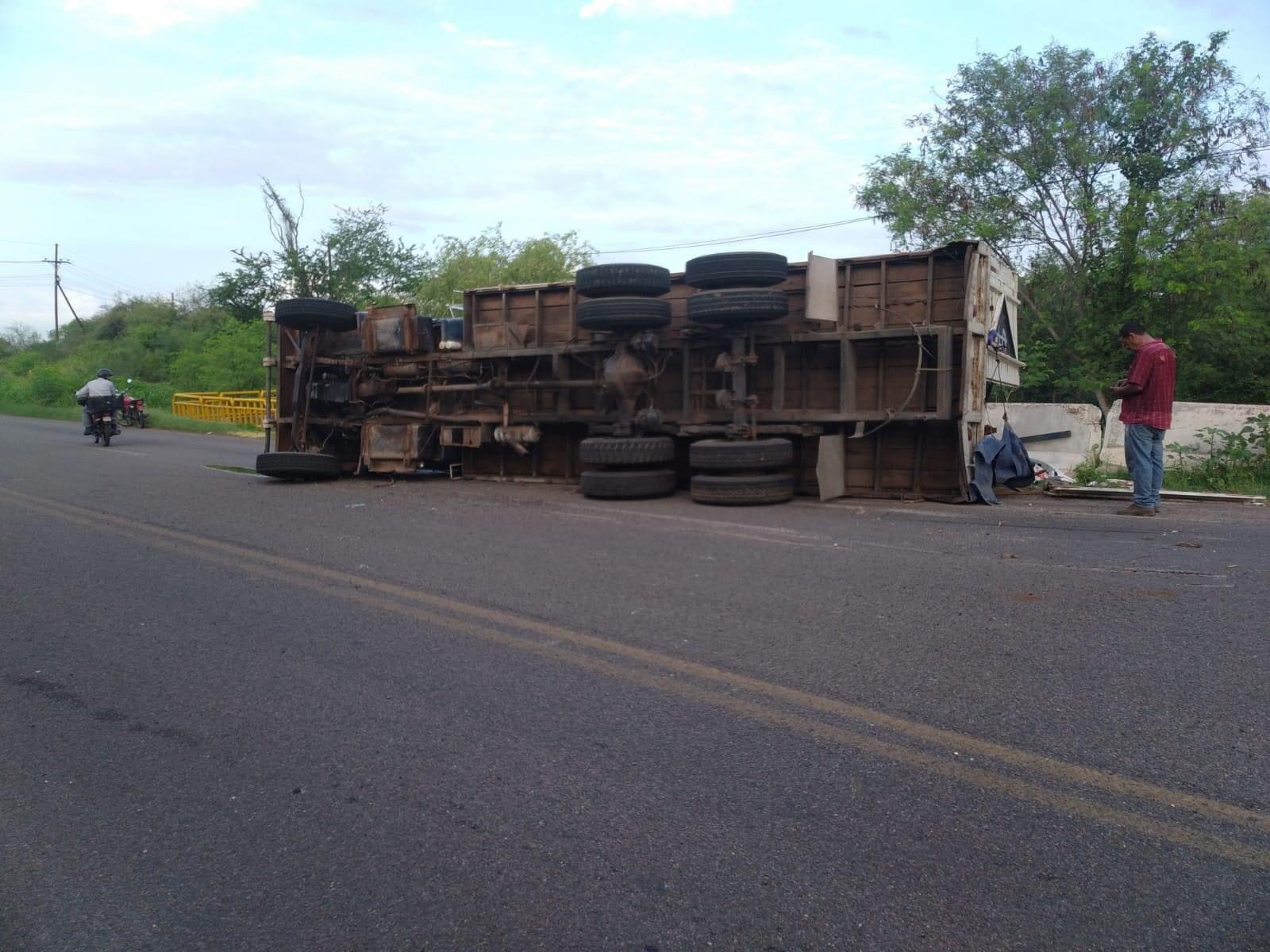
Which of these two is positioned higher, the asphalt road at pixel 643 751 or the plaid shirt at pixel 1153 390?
the plaid shirt at pixel 1153 390

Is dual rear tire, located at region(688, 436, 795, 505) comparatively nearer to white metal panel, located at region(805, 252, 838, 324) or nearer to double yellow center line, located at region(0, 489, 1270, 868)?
white metal panel, located at region(805, 252, 838, 324)

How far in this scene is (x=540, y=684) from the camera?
4441 millimetres

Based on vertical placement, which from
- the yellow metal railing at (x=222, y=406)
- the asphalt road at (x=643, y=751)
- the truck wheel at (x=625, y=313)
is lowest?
the asphalt road at (x=643, y=751)

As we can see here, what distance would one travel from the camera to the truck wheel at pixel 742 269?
35.2 ft

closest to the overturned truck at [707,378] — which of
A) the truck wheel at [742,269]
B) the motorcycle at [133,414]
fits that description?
the truck wheel at [742,269]

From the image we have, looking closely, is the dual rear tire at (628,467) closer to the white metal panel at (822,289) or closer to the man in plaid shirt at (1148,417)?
the white metal panel at (822,289)

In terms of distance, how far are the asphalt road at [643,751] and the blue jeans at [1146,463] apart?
1.85 meters

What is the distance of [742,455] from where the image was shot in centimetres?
1030

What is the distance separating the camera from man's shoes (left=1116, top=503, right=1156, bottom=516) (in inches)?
358

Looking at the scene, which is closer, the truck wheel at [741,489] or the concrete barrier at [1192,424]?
the truck wheel at [741,489]

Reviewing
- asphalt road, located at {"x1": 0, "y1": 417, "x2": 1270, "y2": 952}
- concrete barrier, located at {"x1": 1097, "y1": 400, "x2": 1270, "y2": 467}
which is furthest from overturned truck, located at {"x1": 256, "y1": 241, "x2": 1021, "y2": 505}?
asphalt road, located at {"x1": 0, "y1": 417, "x2": 1270, "y2": 952}

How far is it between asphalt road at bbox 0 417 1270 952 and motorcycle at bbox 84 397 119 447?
51.6ft

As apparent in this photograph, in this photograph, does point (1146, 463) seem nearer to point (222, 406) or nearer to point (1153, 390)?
point (1153, 390)

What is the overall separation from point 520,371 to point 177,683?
8751 millimetres
